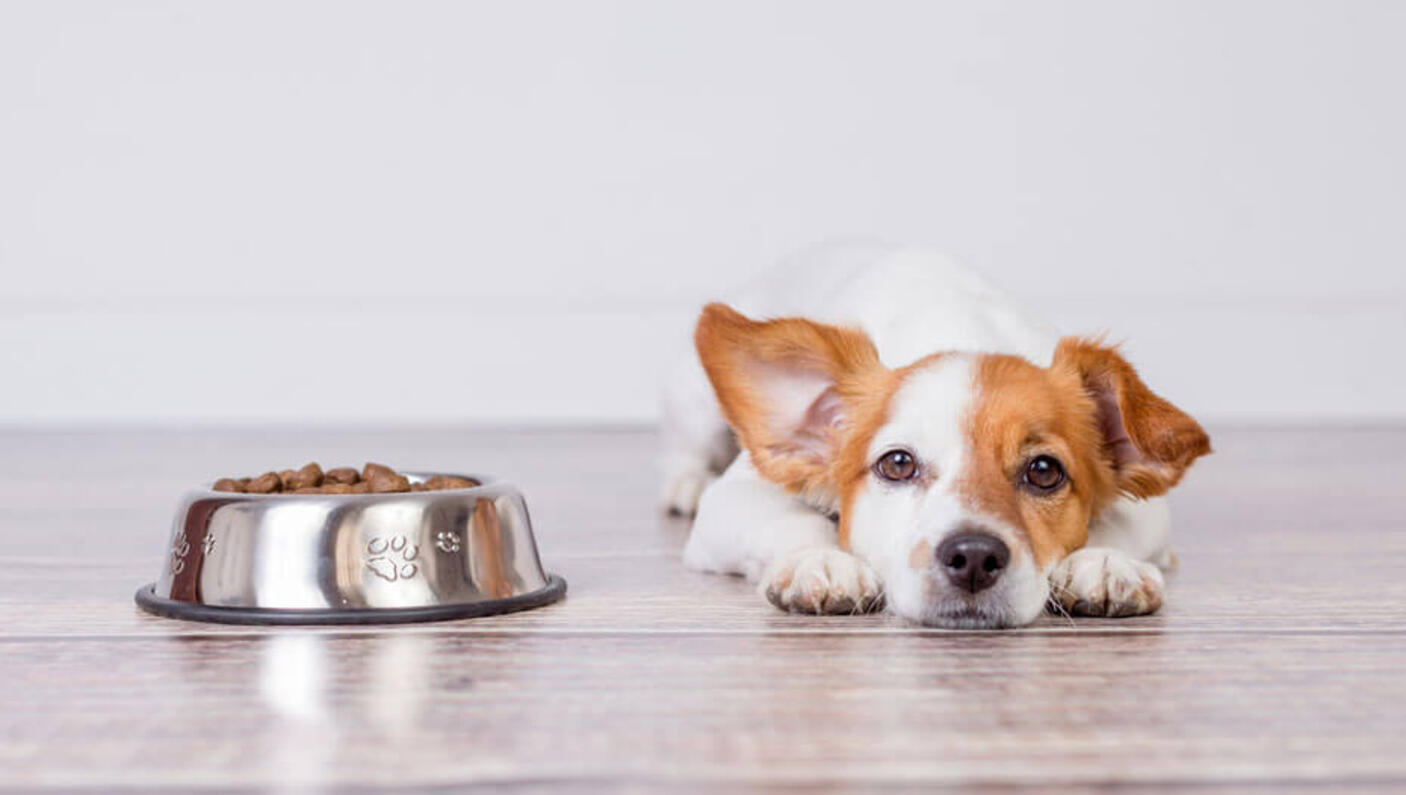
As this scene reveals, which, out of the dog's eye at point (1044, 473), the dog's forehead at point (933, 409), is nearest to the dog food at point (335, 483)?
the dog's forehead at point (933, 409)

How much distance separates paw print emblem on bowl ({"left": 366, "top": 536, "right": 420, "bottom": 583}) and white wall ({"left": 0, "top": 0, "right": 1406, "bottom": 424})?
11.4 feet

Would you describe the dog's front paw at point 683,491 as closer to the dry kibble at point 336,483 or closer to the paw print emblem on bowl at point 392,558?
the dry kibble at point 336,483

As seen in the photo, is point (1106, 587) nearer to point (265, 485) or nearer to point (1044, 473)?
point (1044, 473)

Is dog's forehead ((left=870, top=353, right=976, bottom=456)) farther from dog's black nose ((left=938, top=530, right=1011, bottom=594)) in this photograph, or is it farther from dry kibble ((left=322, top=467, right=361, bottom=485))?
dry kibble ((left=322, top=467, right=361, bottom=485))

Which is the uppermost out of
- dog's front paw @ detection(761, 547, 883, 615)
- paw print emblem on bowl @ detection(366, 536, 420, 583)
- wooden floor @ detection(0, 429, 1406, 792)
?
paw print emblem on bowl @ detection(366, 536, 420, 583)

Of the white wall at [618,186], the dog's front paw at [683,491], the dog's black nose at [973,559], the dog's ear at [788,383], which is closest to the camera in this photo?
the dog's black nose at [973,559]

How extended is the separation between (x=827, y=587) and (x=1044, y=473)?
26 centimetres

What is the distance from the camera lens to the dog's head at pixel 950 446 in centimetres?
149

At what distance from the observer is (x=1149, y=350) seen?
16.5 ft

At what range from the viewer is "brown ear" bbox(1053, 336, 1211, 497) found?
1.67m

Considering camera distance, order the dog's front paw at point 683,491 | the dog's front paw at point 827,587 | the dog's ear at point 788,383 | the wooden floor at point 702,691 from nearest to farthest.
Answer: the wooden floor at point 702,691
the dog's front paw at point 827,587
the dog's ear at point 788,383
the dog's front paw at point 683,491

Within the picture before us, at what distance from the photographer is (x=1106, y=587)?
154 cm

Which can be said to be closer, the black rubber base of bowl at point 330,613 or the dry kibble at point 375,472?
the black rubber base of bowl at point 330,613

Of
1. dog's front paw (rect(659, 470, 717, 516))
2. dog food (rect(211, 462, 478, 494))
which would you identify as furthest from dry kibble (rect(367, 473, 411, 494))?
dog's front paw (rect(659, 470, 717, 516))
